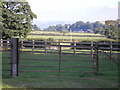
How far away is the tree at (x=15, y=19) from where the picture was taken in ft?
92.9

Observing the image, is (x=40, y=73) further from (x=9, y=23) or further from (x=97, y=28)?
(x=97, y=28)

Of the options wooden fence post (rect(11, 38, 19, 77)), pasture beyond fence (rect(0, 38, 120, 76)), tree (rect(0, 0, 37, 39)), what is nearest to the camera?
wooden fence post (rect(11, 38, 19, 77))

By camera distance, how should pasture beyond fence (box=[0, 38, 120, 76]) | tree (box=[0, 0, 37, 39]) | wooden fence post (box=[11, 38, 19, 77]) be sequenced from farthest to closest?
1. tree (box=[0, 0, 37, 39])
2. pasture beyond fence (box=[0, 38, 120, 76])
3. wooden fence post (box=[11, 38, 19, 77])

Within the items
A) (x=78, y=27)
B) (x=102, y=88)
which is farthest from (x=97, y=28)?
(x=102, y=88)

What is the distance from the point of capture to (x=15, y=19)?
2925 cm

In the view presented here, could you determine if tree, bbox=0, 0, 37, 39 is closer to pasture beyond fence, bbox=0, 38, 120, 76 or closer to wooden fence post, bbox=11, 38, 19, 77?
pasture beyond fence, bbox=0, 38, 120, 76

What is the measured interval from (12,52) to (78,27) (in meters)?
39.7

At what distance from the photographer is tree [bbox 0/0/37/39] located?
92.9 feet

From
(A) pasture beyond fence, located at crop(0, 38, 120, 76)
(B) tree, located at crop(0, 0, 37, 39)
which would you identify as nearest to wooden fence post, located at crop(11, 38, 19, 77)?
(A) pasture beyond fence, located at crop(0, 38, 120, 76)

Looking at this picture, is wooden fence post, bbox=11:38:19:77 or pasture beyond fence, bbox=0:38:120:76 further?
pasture beyond fence, bbox=0:38:120:76

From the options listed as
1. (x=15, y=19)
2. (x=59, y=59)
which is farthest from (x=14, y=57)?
(x=15, y=19)

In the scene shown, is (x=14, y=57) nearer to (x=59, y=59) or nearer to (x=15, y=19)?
(x=59, y=59)

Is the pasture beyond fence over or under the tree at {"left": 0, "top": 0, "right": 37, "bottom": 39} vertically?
under

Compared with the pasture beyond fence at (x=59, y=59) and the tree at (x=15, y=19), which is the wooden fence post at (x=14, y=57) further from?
the tree at (x=15, y=19)
